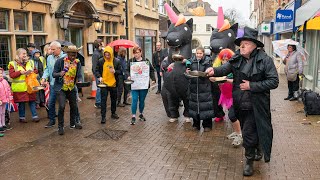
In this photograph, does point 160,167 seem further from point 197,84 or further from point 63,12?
point 63,12

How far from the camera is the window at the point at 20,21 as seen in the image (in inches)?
459

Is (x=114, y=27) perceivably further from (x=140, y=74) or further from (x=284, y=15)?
(x=140, y=74)

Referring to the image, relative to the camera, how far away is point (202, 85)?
24.0ft

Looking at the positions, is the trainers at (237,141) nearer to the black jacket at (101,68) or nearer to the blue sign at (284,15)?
the black jacket at (101,68)

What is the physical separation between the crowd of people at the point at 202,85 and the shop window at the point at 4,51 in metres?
1.50

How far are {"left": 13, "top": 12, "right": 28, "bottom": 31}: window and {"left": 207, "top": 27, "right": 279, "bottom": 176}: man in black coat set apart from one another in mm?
8807

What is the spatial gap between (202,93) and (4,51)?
704cm

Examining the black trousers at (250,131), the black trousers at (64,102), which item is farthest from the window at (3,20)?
the black trousers at (250,131)

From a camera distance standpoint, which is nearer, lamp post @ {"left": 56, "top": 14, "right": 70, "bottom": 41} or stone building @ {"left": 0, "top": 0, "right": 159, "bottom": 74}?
stone building @ {"left": 0, "top": 0, "right": 159, "bottom": 74}

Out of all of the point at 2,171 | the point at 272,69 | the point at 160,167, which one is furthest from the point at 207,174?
the point at 2,171

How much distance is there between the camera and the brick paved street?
5.22 metres

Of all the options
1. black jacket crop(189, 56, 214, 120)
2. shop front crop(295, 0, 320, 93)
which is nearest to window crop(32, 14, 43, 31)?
black jacket crop(189, 56, 214, 120)

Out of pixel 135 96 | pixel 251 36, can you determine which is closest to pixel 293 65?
pixel 135 96

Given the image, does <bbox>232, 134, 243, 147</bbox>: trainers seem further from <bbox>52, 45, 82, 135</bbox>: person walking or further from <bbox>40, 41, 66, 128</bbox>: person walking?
<bbox>40, 41, 66, 128</bbox>: person walking
